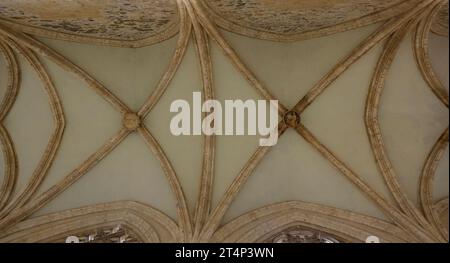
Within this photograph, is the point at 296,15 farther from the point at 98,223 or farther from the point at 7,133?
the point at 7,133

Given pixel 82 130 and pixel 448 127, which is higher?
pixel 82 130

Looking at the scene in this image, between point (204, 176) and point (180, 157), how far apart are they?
800 millimetres

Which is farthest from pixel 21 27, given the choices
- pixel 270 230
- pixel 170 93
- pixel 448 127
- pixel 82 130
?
pixel 448 127

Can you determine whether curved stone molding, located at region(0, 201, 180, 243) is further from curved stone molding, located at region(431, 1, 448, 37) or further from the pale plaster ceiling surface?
curved stone molding, located at region(431, 1, 448, 37)

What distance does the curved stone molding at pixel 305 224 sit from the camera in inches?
428

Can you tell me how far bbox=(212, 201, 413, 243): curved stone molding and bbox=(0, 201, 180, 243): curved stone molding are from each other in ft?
4.41

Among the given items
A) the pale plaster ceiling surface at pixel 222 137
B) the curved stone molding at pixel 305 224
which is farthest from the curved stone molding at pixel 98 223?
the curved stone molding at pixel 305 224

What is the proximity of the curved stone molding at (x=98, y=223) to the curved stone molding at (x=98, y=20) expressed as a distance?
12.8 feet

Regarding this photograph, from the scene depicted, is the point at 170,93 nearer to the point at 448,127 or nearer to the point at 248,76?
the point at 248,76

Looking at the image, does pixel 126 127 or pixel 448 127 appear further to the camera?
pixel 126 127

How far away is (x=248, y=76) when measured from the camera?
1197 centimetres

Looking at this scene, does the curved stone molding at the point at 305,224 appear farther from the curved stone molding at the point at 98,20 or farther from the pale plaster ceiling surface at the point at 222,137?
the curved stone molding at the point at 98,20

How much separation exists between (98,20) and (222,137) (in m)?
3.86

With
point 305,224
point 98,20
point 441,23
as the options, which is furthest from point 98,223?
point 441,23
